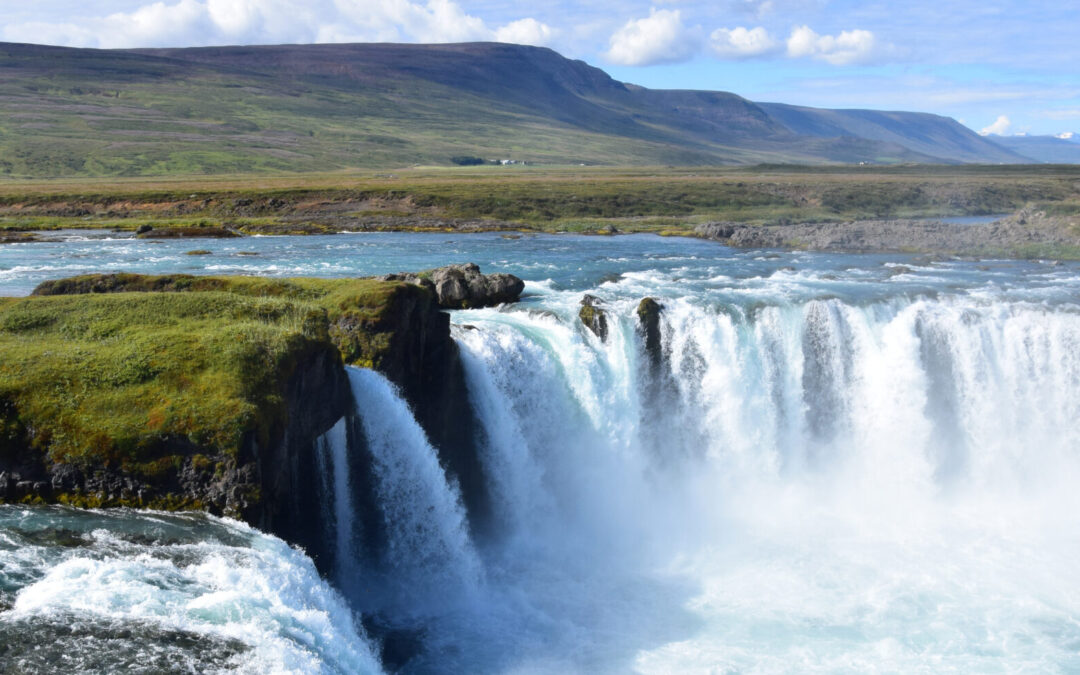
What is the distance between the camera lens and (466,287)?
34.3m

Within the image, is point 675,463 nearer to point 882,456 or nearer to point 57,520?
point 882,456

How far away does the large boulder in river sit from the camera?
34094 mm

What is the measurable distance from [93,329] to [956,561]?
23740mm

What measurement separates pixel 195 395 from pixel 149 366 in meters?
1.66

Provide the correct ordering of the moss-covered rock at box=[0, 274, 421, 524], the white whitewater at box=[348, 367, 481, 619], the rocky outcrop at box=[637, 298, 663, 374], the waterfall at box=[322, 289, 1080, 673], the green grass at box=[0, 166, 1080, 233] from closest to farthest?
1. the moss-covered rock at box=[0, 274, 421, 524]
2. the waterfall at box=[322, 289, 1080, 673]
3. the white whitewater at box=[348, 367, 481, 619]
4. the rocky outcrop at box=[637, 298, 663, 374]
5. the green grass at box=[0, 166, 1080, 233]

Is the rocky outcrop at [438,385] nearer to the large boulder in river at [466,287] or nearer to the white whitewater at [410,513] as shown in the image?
the white whitewater at [410,513]

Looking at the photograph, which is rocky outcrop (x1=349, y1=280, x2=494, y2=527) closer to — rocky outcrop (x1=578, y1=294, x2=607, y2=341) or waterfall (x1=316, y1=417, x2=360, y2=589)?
waterfall (x1=316, y1=417, x2=360, y2=589)

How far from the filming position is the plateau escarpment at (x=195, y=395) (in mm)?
16953

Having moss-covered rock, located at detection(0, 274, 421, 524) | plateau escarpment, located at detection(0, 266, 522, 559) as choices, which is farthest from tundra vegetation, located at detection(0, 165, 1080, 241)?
moss-covered rock, located at detection(0, 274, 421, 524)

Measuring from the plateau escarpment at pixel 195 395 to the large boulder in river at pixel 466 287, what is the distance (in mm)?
8211

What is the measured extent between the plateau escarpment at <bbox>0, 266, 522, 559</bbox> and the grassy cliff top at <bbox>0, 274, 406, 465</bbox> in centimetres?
3

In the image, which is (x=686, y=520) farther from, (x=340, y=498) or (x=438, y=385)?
(x=340, y=498)

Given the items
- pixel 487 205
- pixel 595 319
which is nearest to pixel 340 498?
pixel 595 319

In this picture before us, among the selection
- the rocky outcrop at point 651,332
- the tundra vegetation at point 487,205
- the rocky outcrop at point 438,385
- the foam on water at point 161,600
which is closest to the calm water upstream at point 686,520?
the foam on water at point 161,600
